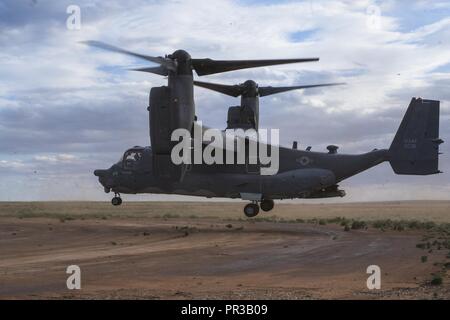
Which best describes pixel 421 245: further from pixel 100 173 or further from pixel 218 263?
pixel 100 173

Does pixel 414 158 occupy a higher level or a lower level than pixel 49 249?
higher

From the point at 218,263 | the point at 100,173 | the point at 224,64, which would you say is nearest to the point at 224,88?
the point at 100,173

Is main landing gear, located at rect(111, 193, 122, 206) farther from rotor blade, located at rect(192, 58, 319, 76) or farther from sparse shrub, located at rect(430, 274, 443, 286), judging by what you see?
sparse shrub, located at rect(430, 274, 443, 286)

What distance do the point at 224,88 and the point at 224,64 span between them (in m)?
11.2

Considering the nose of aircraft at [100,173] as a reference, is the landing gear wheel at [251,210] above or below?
below

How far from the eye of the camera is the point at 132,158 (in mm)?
36906

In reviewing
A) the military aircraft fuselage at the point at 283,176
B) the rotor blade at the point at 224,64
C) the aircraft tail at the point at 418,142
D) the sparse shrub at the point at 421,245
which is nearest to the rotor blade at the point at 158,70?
the rotor blade at the point at 224,64

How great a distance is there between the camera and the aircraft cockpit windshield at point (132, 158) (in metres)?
36.7

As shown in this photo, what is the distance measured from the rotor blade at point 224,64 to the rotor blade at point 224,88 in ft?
34.9

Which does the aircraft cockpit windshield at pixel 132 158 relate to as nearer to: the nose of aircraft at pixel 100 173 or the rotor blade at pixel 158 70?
the nose of aircraft at pixel 100 173

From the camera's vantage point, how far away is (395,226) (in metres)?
36.9
